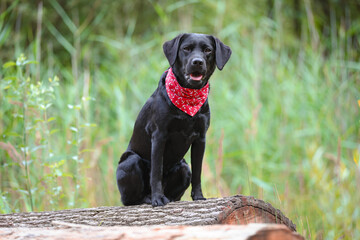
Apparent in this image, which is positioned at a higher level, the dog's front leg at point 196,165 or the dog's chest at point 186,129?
the dog's chest at point 186,129

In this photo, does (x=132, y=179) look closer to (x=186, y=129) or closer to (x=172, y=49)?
(x=186, y=129)

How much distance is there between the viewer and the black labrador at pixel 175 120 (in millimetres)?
2771

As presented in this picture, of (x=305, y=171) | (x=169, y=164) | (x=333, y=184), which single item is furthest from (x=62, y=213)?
(x=305, y=171)

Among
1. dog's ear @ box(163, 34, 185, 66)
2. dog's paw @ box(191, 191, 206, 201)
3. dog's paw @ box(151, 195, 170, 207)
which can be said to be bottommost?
dog's paw @ box(191, 191, 206, 201)

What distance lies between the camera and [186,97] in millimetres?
2738

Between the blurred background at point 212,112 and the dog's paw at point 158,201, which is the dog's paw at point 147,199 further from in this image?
the blurred background at point 212,112

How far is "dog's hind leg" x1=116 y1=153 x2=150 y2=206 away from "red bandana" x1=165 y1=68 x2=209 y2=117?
1.74 ft

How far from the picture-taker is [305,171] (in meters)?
5.18

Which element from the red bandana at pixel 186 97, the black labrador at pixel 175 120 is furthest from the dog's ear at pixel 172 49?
the red bandana at pixel 186 97

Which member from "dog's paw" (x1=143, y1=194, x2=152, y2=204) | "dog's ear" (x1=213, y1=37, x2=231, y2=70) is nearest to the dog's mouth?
"dog's ear" (x1=213, y1=37, x2=231, y2=70)

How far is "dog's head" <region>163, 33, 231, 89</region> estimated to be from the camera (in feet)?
8.97

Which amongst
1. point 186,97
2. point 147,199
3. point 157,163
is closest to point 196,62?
point 186,97

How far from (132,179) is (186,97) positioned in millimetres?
660

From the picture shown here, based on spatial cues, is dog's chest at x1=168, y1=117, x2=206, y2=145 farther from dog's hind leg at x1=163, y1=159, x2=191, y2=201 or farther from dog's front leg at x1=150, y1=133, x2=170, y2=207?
dog's hind leg at x1=163, y1=159, x2=191, y2=201
